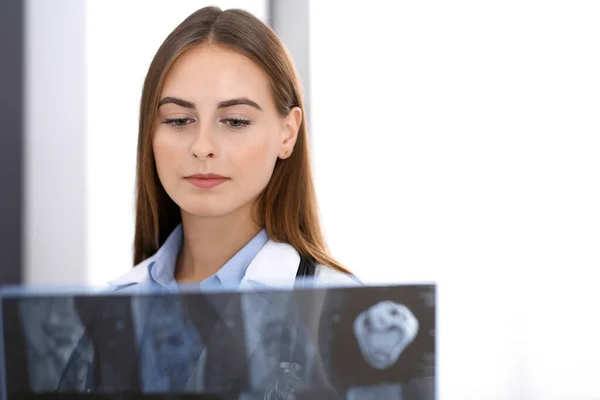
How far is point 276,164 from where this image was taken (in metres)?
1.12

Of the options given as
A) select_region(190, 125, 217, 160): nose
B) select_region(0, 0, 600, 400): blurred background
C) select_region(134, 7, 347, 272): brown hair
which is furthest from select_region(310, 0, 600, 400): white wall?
select_region(190, 125, 217, 160): nose

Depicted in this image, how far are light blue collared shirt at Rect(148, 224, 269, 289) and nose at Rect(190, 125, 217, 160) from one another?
0.58ft

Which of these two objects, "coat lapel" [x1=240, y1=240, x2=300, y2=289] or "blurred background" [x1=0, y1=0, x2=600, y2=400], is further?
"blurred background" [x1=0, y1=0, x2=600, y2=400]

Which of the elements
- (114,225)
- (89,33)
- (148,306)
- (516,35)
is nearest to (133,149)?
(114,225)

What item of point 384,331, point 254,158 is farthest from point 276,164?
point 384,331

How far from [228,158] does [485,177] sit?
0.84 m

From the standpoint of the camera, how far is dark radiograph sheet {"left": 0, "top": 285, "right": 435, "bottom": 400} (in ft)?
1.83

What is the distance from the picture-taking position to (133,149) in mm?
2027

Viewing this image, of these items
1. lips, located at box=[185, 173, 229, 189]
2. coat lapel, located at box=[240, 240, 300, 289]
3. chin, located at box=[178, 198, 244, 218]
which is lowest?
coat lapel, located at box=[240, 240, 300, 289]

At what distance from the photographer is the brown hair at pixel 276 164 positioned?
1.02 m

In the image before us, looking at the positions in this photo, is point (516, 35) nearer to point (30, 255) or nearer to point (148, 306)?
point (148, 306)

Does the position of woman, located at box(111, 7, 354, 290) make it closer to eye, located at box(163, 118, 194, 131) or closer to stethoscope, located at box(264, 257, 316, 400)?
eye, located at box(163, 118, 194, 131)

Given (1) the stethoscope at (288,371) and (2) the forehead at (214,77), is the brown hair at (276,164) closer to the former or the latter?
(2) the forehead at (214,77)

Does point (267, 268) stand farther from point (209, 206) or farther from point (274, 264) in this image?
point (209, 206)
